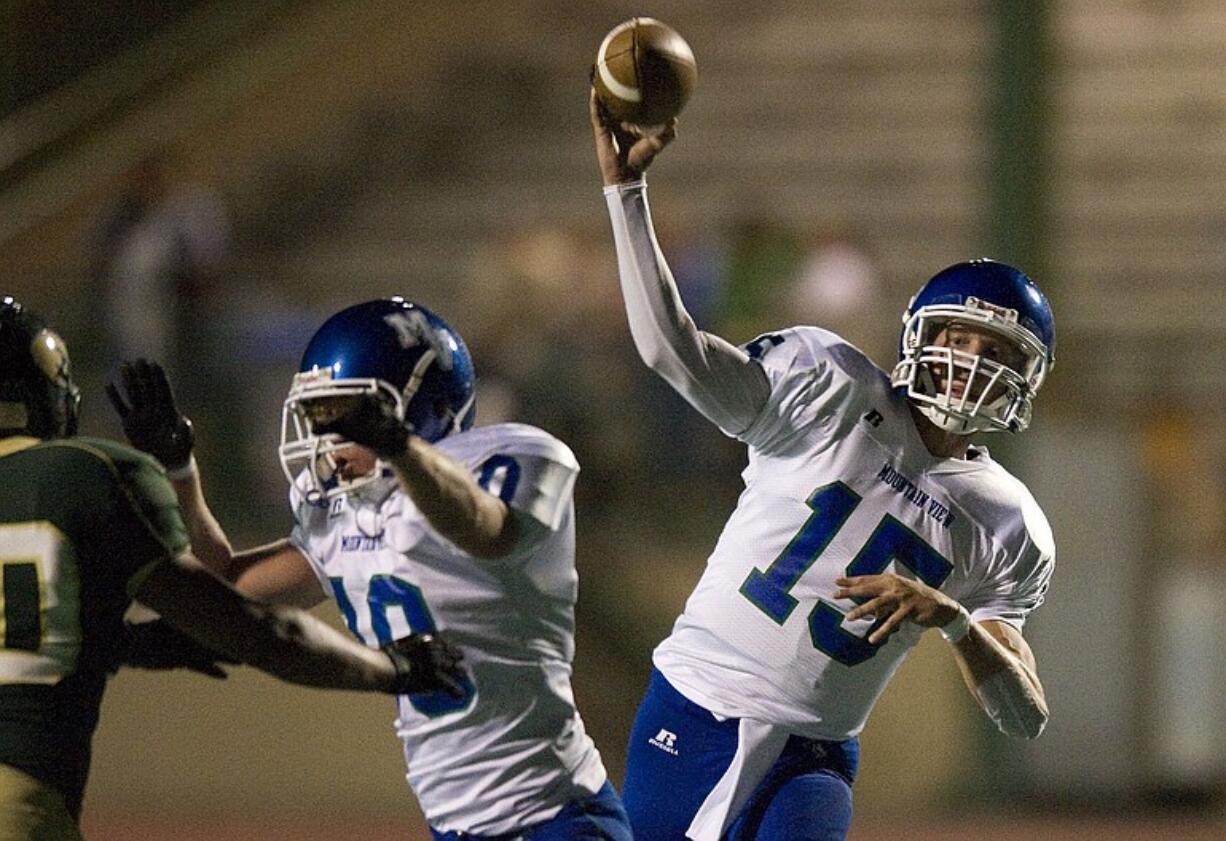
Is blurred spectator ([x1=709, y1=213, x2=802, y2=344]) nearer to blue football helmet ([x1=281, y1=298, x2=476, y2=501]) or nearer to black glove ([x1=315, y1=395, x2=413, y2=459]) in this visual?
blue football helmet ([x1=281, y1=298, x2=476, y2=501])

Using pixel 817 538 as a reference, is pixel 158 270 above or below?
above

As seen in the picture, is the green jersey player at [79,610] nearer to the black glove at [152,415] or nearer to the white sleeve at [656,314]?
the black glove at [152,415]

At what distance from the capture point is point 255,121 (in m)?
12.5

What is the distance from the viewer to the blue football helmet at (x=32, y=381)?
3289 millimetres

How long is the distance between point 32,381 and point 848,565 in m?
1.55

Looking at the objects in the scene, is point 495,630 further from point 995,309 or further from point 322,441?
point 995,309

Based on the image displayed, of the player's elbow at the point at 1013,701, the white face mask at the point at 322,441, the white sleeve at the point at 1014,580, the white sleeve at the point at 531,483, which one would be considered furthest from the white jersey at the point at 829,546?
the white face mask at the point at 322,441

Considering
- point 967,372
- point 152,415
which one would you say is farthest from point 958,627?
point 152,415

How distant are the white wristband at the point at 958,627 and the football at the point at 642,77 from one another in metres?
1.05

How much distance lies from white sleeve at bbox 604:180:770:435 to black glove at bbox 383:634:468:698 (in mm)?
820

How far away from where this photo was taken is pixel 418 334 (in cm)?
365

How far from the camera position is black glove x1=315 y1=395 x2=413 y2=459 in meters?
3.22

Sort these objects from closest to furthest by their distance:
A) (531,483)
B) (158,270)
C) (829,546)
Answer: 1. (531,483)
2. (829,546)
3. (158,270)

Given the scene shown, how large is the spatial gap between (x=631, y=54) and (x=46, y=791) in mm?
1695
